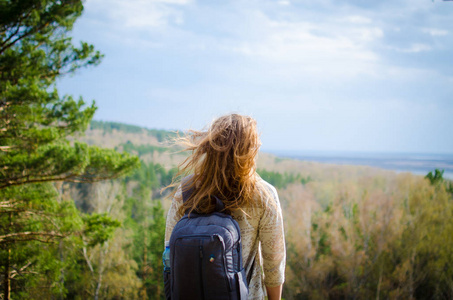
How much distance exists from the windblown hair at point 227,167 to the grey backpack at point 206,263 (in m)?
0.11

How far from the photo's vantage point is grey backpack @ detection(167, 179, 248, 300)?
1272 mm

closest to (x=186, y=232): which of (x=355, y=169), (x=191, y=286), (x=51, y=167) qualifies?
(x=191, y=286)

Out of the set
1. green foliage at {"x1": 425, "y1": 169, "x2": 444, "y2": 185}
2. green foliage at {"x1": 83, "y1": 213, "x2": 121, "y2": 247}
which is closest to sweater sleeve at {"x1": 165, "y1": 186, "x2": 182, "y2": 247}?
green foliage at {"x1": 83, "y1": 213, "x2": 121, "y2": 247}

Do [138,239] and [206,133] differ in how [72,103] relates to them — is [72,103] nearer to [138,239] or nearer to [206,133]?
[206,133]

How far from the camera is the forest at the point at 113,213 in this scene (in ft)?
16.9

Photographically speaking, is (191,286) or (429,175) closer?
(191,286)

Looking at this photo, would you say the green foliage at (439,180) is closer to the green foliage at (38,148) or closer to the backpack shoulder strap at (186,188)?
the green foliage at (38,148)

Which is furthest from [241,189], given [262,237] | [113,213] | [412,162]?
[412,162]

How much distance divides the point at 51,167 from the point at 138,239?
1435 cm

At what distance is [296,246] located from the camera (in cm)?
1855

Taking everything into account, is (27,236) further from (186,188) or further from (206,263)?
(206,263)

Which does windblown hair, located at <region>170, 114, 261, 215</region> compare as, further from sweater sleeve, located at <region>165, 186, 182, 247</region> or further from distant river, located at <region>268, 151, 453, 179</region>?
distant river, located at <region>268, 151, 453, 179</region>

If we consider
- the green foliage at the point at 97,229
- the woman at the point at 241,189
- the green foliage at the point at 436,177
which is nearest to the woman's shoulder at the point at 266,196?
the woman at the point at 241,189

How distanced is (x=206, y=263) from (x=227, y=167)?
0.41 m
